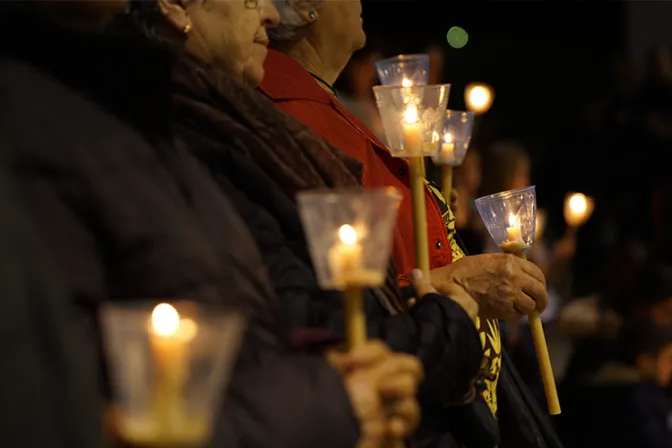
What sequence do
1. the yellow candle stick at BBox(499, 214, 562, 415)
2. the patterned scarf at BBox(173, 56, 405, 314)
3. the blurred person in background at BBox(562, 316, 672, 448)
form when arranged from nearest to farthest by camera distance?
the patterned scarf at BBox(173, 56, 405, 314)
the yellow candle stick at BBox(499, 214, 562, 415)
the blurred person in background at BBox(562, 316, 672, 448)

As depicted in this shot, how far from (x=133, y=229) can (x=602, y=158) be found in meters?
7.23

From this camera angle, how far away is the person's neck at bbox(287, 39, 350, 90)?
9.34 ft

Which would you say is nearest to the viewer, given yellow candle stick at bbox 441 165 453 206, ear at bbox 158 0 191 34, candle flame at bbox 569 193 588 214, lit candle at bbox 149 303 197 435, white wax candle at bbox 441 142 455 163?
lit candle at bbox 149 303 197 435

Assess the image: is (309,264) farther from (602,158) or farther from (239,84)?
(602,158)

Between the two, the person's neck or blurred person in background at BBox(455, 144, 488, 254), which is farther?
blurred person in background at BBox(455, 144, 488, 254)

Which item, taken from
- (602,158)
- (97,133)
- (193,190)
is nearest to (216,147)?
(193,190)

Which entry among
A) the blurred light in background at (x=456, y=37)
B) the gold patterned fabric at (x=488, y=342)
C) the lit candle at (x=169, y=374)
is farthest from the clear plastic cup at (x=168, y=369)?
the blurred light in background at (x=456, y=37)

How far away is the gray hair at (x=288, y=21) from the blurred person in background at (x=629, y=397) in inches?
94.5

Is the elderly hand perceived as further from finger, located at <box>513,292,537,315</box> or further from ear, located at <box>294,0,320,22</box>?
ear, located at <box>294,0,320,22</box>

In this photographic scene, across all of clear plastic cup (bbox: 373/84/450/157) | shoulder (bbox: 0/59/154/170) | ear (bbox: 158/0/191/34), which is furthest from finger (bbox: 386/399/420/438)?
ear (bbox: 158/0/191/34)

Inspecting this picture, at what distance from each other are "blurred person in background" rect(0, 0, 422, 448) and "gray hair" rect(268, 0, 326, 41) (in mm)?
1138

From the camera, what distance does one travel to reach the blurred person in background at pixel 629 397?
4738 millimetres

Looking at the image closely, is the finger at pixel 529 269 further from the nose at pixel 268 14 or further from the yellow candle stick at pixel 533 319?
the nose at pixel 268 14

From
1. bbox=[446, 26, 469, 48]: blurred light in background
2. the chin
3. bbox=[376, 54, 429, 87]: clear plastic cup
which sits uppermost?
bbox=[446, 26, 469, 48]: blurred light in background
